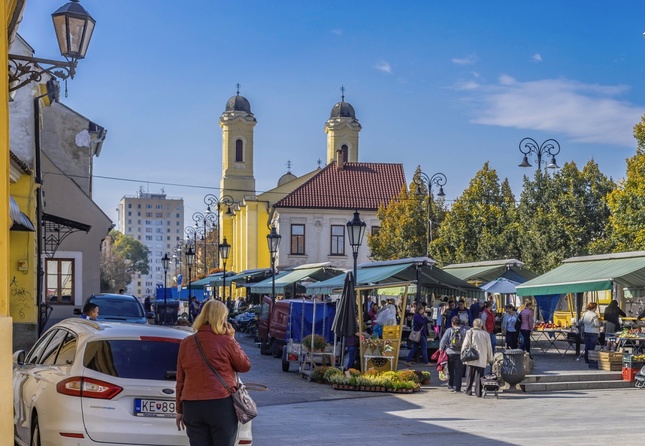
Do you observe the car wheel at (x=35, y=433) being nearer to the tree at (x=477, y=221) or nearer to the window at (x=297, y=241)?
the tree at (x=477, y=221)

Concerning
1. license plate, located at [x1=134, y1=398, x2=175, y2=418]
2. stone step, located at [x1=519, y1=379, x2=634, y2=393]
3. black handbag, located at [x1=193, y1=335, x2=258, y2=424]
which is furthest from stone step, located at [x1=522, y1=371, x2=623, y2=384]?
black handbag, located at [x1=193, y1=335, x2=258, y2=424]

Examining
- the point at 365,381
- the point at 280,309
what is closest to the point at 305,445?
the point at 365,381

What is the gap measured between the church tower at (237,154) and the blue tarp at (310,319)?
69299 millimetres

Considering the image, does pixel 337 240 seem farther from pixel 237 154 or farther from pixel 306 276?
pixel 306 276

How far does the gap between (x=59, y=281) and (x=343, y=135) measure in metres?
61.2

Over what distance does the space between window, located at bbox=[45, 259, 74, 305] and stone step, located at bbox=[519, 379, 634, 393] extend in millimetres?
20164

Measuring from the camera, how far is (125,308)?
2602 cm

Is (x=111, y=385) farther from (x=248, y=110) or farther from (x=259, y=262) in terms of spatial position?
(x=248, y=110)

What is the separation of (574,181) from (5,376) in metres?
41.4

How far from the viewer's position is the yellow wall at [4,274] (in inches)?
288

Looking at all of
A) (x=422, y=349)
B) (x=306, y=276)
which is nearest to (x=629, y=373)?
(x=422, y=349)

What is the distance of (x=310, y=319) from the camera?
27219mm

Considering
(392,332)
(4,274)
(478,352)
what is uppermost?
(4,274)

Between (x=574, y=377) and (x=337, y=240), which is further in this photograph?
(x=337, y=240)
